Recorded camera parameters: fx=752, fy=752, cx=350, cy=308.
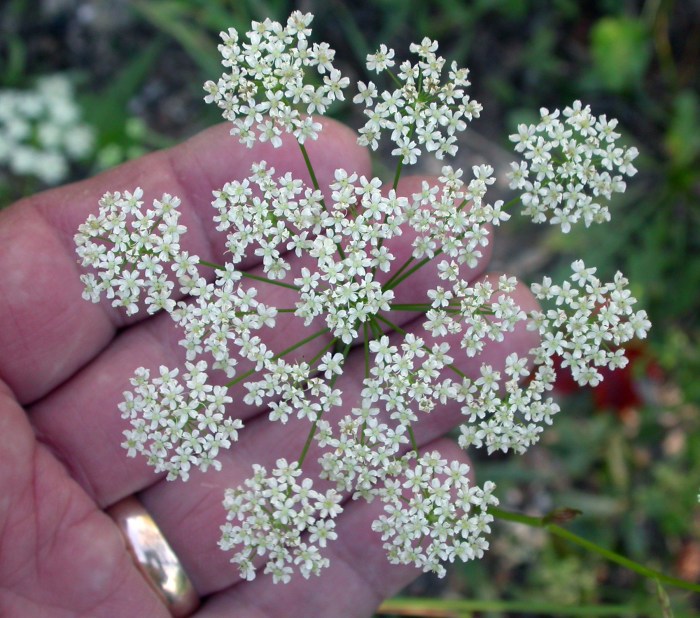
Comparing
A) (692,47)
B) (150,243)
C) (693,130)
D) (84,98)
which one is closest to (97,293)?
(150,243)

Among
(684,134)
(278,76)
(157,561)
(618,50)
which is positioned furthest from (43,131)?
(684,134)

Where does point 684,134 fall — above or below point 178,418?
below

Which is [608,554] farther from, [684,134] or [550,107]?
[550,107]

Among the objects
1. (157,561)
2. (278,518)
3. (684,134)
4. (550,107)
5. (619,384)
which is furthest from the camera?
(550,107)

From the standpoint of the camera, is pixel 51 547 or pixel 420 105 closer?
pixel 420 105

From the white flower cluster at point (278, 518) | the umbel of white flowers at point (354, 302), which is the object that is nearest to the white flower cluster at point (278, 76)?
the umbel of white flowers at point (354, 302)

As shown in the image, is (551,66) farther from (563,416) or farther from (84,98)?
(84,98)

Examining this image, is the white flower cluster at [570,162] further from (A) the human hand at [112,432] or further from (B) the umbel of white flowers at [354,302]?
(A) the human hand at [112,432]
